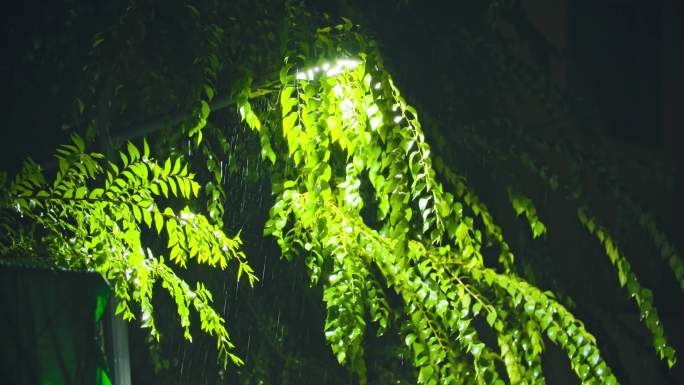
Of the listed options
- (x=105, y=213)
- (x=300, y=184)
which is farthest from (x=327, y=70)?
(x=105, y=213)

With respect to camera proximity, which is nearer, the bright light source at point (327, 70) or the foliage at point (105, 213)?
A: the foliage at point (105, 213)

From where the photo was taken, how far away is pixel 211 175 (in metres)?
3.48

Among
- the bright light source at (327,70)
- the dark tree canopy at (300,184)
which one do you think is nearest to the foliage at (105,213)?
the dark tree canopy at (300,184)

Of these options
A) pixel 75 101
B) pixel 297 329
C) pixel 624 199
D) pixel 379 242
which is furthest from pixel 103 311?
pixel 624 199

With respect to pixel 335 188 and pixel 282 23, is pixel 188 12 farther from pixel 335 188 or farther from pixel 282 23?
pixel 335 188

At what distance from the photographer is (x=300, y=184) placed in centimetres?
263

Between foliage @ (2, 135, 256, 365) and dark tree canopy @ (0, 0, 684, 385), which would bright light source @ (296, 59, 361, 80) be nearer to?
dark tree canopy @ (0, 0, 684, 385)

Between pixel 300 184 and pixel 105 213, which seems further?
pixel 300 184

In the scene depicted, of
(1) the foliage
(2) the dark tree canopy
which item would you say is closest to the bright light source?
(2) the dark tree canopy

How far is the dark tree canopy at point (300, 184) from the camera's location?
7.72 feet

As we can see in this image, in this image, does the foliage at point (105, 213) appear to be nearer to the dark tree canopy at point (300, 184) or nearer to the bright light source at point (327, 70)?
the dark tree canopy at point (300, 184)

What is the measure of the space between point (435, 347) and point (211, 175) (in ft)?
4.68

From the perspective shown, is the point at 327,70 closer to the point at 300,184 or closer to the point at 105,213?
the point at 300,184

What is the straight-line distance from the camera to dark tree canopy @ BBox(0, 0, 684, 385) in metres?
2.35
